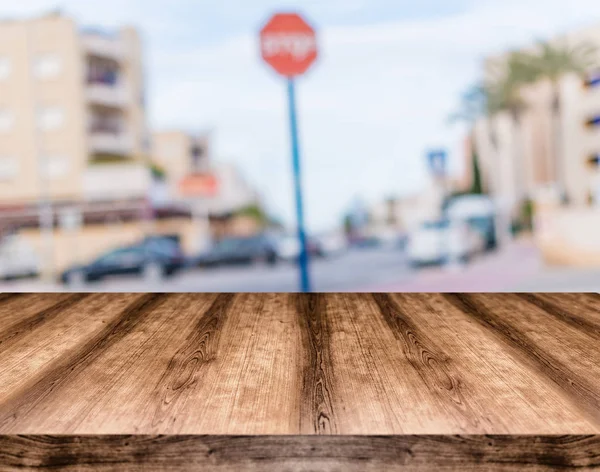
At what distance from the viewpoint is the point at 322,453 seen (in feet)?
3.58

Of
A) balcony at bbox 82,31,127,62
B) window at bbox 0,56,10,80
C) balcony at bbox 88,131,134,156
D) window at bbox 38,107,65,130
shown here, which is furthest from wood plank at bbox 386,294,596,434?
window at bbox 0,56,10,80

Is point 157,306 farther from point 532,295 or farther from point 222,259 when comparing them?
point 222,259

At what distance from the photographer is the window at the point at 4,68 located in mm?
6488

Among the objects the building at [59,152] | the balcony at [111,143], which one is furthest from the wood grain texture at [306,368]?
the balcony at [111,143]

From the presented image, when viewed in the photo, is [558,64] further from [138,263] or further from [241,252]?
[138,263]

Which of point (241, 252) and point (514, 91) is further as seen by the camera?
point (514, 91)

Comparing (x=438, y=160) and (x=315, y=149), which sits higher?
(x=315, y=149)

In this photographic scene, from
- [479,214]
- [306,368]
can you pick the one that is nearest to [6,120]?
[479,214]

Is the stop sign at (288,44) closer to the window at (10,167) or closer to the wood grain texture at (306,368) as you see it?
the window at (10,167)

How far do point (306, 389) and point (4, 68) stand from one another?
6.16 meters

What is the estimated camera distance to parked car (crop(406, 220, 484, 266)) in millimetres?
6438

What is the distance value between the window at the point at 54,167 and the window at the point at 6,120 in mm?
434

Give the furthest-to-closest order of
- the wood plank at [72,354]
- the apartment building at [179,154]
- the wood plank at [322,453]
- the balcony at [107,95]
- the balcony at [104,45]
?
the balcony at [107,95] → the balcony at [104,45] → the apartment building at [179,154] → the wood plank at [72,354] → the wood plank at [322,453]

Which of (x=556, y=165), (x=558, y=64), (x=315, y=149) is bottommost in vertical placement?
(x=556, y=165)
